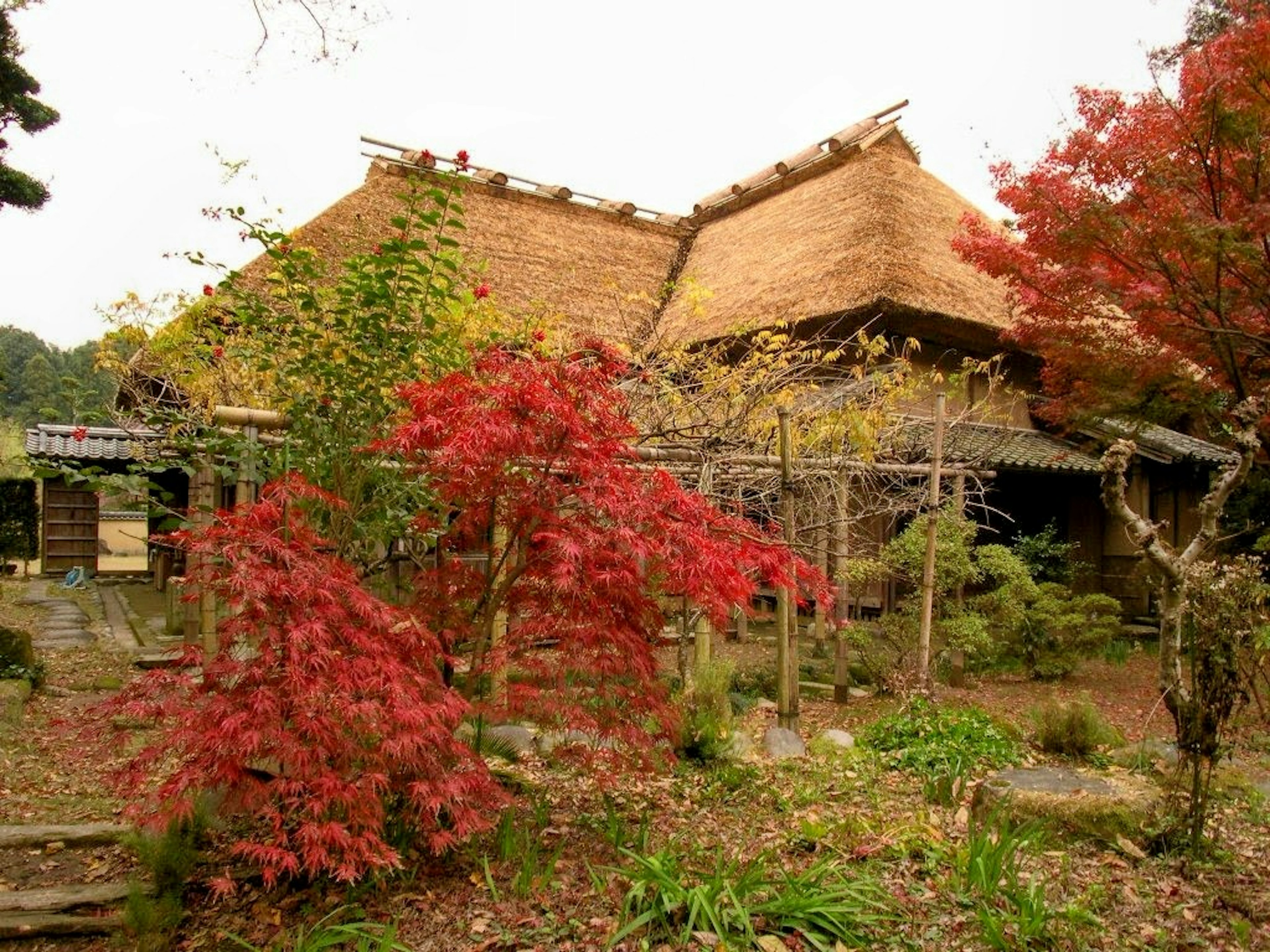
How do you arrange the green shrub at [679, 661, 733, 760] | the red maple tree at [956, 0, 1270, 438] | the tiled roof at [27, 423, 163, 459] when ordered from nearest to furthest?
1. the green shrub at [679, 661, 733, 760]
2. the red maple tree at [956, 0, 1270, 438]
3. the tiled roof at [27, 423, 163, 459]

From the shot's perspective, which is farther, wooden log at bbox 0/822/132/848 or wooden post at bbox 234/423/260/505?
wooden post at bbox 234/423/260/505

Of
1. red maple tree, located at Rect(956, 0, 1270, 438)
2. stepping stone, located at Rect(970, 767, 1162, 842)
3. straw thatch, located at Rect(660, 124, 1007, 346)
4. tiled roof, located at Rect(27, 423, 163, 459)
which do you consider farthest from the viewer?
tiled roof, located at Rect(27, 423, 163, 459)

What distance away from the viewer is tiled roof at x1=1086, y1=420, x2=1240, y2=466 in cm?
1032

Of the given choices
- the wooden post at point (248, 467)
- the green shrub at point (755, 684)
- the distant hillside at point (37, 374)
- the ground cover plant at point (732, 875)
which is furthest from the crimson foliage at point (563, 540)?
the distant hillside at point (37, 374)

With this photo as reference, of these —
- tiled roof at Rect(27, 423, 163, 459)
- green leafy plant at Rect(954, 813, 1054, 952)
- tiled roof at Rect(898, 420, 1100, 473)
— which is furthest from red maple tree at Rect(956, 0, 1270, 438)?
tiled roof at Rect(27, 423, 163, 459)

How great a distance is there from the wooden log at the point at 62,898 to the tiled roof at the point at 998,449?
633 centimetres

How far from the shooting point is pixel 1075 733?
5008 millimetres

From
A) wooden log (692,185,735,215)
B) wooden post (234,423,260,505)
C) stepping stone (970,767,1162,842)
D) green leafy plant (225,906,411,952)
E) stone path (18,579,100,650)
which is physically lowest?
stone path (18,579,100,650)

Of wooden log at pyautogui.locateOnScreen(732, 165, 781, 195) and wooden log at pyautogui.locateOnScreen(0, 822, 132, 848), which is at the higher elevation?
wooden log at pyautogui.locateOnScreen(732, 165, 781, 195)

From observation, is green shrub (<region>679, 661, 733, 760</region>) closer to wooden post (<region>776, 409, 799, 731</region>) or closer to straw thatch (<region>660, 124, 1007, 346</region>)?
wooden post (<region>776, 409, 799, 731</region>)

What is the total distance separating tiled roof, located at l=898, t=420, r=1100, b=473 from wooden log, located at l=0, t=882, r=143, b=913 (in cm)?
633

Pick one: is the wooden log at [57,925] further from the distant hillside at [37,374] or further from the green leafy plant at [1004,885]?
the distant hillside at [37,374]

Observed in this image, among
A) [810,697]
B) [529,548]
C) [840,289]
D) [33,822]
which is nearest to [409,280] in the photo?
[529,548]

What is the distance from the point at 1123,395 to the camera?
7.99 meters
